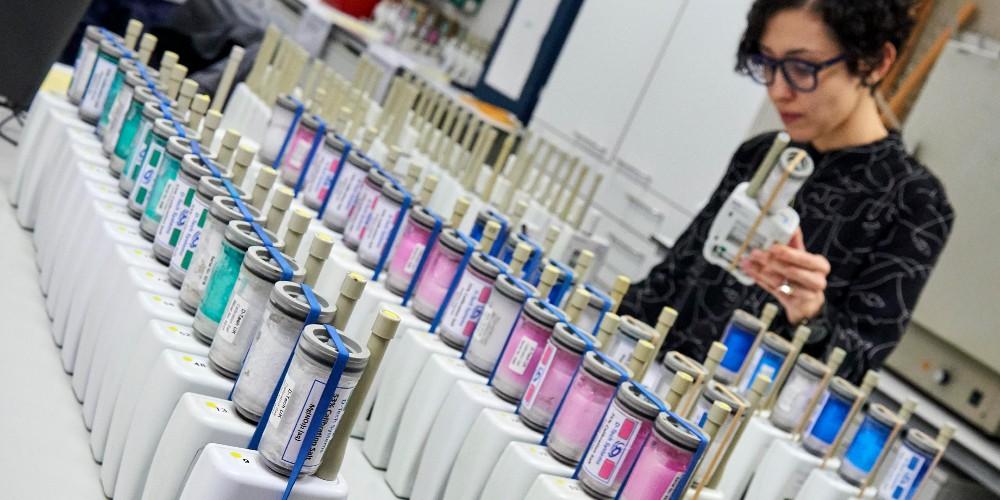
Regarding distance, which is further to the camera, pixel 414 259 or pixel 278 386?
pixel 414 259

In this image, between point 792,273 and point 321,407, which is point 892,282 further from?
point 321,407

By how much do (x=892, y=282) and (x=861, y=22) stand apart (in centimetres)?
60

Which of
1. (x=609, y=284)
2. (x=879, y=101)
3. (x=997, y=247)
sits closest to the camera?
(x=879, y=101)

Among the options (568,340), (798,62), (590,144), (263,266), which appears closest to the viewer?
(263,266)

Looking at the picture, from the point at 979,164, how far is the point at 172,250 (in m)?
3.34

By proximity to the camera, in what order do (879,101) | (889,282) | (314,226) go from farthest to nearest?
1. (879,101)
2. (889,282)
3. (314,226)

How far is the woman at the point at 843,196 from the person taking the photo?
227cm

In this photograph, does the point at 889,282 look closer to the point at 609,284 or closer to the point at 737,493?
the point at 737,493

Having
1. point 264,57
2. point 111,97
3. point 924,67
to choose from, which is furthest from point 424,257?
point 924,67

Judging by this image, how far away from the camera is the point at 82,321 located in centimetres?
162

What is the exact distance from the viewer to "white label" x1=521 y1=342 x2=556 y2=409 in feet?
5.18

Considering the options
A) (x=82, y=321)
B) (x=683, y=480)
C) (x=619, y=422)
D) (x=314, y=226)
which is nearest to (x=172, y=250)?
(x=82, y=321)

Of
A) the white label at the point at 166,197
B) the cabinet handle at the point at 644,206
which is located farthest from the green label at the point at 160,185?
the cabinet handle at the point at 644,206

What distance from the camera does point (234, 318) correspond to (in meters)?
1.33
